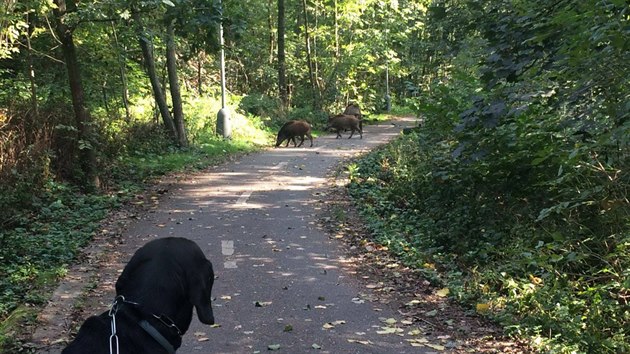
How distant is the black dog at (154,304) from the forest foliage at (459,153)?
3.04 m

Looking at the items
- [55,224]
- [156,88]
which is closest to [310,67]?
[156,88]

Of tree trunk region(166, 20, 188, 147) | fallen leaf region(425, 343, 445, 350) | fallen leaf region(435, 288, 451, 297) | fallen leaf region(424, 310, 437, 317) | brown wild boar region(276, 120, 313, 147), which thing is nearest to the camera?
fallen leaf region(425, 343, 445, 350)

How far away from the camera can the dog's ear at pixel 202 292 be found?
3.08 meters

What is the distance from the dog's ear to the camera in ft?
10.1

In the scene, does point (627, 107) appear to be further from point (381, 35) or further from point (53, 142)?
point (381, 35)

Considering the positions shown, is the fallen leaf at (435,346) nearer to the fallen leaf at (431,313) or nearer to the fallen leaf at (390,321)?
the fallen leaf at (390,321)

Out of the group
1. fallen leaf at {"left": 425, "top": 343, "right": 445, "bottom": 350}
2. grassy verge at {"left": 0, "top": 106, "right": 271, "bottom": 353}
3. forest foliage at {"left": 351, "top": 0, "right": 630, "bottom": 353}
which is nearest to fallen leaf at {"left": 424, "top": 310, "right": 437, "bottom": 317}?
forest foliage at {"left": 351, "top": 0, "right": 630, "bottom": 353}

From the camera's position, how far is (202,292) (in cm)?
314

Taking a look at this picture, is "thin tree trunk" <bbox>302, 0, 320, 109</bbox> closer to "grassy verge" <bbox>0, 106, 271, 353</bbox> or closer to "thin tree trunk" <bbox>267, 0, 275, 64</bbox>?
"thin tree trunk" <bbox>267, 0, 275, 64</bbox>

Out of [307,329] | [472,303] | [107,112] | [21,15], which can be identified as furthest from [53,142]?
[472,303]

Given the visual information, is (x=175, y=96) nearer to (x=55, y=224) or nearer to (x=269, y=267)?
(x=55, y=224)

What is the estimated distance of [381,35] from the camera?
35.8 meters

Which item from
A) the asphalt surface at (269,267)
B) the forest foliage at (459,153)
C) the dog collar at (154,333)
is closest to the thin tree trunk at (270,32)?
the forest foliage at (459,153)

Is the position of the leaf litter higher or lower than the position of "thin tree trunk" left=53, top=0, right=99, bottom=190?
lower
